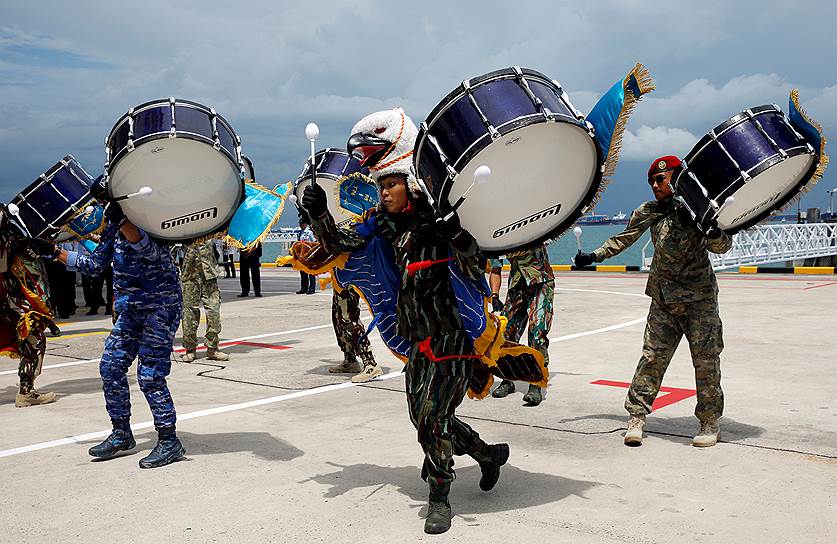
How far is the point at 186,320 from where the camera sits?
988cm

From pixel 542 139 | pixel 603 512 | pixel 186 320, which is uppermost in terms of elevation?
pixel 542 139

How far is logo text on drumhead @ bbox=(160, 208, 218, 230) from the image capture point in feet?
16.7

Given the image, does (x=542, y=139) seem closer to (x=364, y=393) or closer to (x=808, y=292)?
(x=364, y=393)

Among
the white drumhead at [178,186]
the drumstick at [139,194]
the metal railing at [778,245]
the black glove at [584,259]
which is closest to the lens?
the drumstick at [139,194]

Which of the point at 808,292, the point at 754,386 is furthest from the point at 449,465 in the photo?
the point at 808,292

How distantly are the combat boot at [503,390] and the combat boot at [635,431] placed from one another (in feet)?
5.66

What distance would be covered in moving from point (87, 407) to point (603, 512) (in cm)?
501

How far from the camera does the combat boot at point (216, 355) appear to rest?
385 inches

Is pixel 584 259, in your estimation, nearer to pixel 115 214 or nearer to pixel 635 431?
pixel 635 431

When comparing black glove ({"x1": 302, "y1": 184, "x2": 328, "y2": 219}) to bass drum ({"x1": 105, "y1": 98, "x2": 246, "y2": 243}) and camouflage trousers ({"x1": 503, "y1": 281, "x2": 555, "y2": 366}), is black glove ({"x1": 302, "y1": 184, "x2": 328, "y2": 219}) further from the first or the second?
camouflage trousers ({"x1": 503, "y1": 281, "x2": 555, "y2": 366})

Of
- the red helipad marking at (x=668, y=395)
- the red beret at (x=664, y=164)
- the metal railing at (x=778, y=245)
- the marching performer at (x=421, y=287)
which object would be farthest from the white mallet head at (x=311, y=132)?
the metal railing at (x=778, y=245)

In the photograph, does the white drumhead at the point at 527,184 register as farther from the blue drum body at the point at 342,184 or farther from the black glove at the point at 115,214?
the blue drum body at the point at 342,184

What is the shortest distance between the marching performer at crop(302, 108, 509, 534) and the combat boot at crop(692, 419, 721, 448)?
2.05m

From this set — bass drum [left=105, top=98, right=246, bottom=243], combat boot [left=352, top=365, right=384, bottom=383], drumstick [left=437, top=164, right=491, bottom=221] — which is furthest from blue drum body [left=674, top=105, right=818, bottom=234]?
combat boot [left=352, top=365, right=384, bottom=383]
